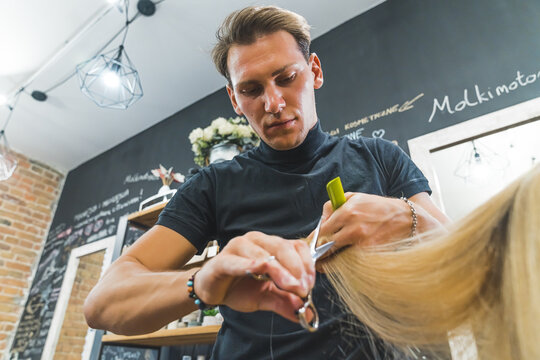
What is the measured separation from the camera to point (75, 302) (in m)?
3.56

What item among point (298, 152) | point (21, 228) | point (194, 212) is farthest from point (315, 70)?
point (21, 228)

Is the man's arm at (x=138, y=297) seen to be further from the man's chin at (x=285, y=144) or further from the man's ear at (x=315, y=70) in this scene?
the man's ear at (x=315, y=70)

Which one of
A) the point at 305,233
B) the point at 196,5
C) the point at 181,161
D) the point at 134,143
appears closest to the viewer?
the point at 305,233

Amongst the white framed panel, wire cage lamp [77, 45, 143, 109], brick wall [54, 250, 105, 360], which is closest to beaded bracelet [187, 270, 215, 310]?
the white framed panel

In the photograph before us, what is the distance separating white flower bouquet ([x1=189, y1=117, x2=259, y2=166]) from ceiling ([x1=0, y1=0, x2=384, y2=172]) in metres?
1.01

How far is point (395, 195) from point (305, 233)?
11.0 inches

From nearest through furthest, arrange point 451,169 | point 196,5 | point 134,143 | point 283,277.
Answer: point 283,277
point 451,169
point 196,5
point 134,143

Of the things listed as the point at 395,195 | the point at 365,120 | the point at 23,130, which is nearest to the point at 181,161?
the point at 365,120

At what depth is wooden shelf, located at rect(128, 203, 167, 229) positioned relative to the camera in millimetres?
2151

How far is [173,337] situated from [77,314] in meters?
2.21

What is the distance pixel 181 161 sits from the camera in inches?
128

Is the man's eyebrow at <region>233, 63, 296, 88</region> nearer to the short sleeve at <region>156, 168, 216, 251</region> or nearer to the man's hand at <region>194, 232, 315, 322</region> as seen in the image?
the short sleeve at <region>156, 168, 216, 251</region>

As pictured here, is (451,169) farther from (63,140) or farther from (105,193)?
(63,140)

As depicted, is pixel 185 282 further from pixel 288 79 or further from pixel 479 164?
pixel 479 164
